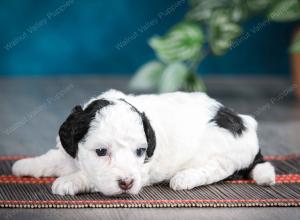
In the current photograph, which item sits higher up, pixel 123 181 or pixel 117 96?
pixel 117 96

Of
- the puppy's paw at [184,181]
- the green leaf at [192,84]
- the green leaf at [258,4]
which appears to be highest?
the green leaf at [258,4]

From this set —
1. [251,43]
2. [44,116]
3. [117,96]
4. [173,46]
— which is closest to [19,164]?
[117,96]

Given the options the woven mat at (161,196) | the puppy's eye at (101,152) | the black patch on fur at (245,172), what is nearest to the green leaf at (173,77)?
the black patch on fur at (245,172)

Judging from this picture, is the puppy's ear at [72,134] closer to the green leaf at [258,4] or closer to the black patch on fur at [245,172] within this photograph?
the black patch on fur at [245,172]

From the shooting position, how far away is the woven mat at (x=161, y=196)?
309 cm

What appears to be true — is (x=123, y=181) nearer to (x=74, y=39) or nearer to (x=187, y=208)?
(x=187, y=208)

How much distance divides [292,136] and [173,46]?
167 centimetres

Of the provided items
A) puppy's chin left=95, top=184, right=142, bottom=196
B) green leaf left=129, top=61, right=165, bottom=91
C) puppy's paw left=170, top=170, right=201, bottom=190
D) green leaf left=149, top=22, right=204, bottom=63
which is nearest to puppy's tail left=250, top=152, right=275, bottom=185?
puppy's paw left=170, top=170, right=201, bottom=190

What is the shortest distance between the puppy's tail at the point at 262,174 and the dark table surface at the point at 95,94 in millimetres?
362

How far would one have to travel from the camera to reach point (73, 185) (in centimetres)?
319

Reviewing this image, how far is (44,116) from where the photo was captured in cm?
589

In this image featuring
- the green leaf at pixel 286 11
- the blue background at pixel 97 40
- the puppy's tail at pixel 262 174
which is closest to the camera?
the puppy's tail at pixel 262 174

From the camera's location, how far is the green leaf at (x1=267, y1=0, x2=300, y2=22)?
6.07 meters

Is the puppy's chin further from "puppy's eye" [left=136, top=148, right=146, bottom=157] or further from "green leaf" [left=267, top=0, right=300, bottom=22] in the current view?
"green leaf" [left=267, top=0, right=300, bottom=22]
